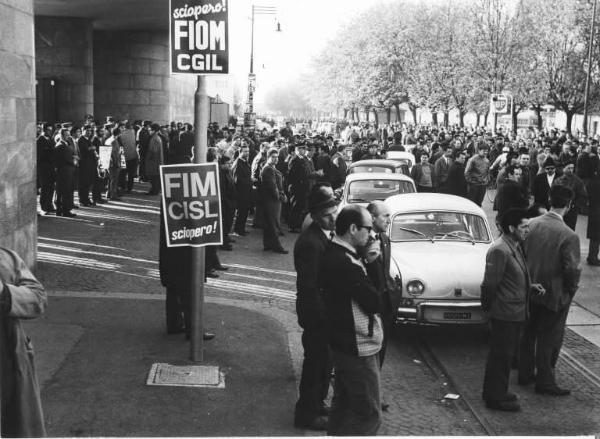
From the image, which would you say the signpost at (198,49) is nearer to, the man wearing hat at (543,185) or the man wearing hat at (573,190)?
the man wearing hat at (573,190)

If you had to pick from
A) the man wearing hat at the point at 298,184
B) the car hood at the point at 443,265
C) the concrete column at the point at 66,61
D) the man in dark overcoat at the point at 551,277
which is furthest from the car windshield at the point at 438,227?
the concrete column at the point at 66,61

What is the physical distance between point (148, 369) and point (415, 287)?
3.07 metres

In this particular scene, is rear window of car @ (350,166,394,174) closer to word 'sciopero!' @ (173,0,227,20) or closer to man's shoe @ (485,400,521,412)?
word 'sciopero!' @ (173,0,227,20)

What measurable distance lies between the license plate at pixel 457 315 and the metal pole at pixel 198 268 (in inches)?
107

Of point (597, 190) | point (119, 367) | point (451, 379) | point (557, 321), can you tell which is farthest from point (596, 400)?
point (597, 190)

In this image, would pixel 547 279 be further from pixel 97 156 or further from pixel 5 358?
pixel 97 156

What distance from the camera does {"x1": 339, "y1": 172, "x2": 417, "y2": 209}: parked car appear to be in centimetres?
1495

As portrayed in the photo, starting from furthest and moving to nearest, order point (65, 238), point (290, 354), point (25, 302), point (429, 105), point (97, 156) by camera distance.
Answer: point (429, 105) < point (97, 156) < point (65, 238) < point (290, 354) < point (25, 302)

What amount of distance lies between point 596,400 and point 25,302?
5327 millimetres

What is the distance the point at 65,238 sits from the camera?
15344mm

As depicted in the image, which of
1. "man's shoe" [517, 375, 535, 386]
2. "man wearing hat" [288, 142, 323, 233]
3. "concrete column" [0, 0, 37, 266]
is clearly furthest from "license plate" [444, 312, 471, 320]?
"man wearing hat" [288, 142, 323, 233]

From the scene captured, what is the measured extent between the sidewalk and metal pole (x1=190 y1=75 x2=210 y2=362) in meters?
0.22

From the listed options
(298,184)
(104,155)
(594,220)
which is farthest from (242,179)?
(594,220)

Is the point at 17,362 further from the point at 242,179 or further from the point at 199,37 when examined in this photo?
the point at 242,179
